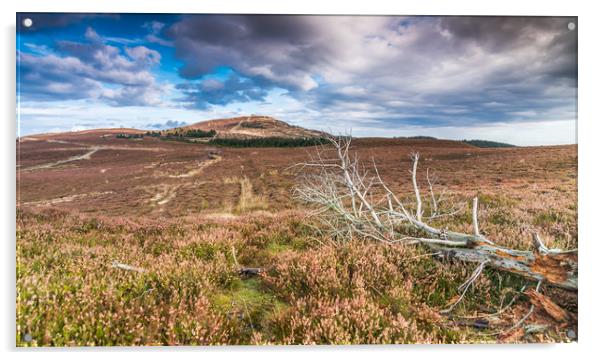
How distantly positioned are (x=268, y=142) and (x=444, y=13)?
3.03 meters

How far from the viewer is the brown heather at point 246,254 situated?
347cm

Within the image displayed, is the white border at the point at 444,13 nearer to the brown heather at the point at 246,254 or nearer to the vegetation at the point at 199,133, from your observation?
the brown heather at the point at 246,254

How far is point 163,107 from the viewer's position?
17.0 ft

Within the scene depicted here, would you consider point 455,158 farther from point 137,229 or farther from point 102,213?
point 102,213

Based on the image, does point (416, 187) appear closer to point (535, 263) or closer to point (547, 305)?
point (535, 263)

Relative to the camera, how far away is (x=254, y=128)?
5.36 metres

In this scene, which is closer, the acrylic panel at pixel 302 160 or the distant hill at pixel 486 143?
the acrylic panel at pixel 302 160

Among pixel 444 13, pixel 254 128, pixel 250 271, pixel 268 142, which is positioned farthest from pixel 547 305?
pixel 254 128

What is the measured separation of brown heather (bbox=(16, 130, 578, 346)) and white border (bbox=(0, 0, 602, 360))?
0.20 m

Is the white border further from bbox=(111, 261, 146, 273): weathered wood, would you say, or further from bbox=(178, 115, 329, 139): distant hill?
bbox=(178, 115, 329, 139): distant hill

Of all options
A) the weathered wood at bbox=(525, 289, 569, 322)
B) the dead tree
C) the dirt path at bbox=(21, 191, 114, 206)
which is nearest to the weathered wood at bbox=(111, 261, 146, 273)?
the dirt path at bbox=(21, 191, 114, 206)

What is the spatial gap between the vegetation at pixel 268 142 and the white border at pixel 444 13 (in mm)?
1740

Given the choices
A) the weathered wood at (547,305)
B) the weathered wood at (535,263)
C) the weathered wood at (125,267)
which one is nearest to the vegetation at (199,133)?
the weathered wood at (125,267)
